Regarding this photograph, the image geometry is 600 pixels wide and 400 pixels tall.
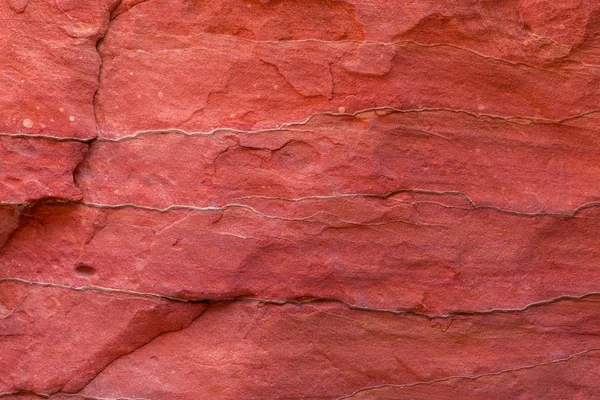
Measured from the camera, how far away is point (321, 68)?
1489 millimetres

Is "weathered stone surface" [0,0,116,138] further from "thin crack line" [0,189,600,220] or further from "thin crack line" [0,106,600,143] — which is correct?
"thin crack line" [0,189,600,220]

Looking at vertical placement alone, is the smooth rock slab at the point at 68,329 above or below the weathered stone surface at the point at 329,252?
below

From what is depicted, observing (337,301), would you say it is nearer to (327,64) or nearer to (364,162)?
(364,162)

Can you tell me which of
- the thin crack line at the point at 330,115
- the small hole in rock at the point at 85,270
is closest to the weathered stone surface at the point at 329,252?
the small hole in rock at the point at 85,270

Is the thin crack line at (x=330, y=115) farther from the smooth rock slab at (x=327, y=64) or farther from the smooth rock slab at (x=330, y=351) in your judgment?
the smooth rock slab at (x=330, y=351)

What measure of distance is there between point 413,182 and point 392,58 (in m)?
0.26

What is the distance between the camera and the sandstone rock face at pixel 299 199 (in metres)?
1.48

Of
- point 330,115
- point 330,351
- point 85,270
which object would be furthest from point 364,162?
point 85,270

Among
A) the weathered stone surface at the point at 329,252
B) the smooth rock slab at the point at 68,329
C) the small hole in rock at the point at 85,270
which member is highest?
the weathered stone surface at the point at 329,252

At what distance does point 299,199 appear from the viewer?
5.00ft

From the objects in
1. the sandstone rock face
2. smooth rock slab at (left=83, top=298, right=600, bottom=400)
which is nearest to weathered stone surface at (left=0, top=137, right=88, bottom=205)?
the sandstone rock face

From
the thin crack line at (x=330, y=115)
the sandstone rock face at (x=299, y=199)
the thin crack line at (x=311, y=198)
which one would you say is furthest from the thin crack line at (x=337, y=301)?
the thin crack line at (x=330, y=115)

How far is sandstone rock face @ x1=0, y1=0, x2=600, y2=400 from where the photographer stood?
1479 millimetres

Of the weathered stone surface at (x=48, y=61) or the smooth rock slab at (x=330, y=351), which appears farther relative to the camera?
the smooth rock slab at (x=330, y=351)
